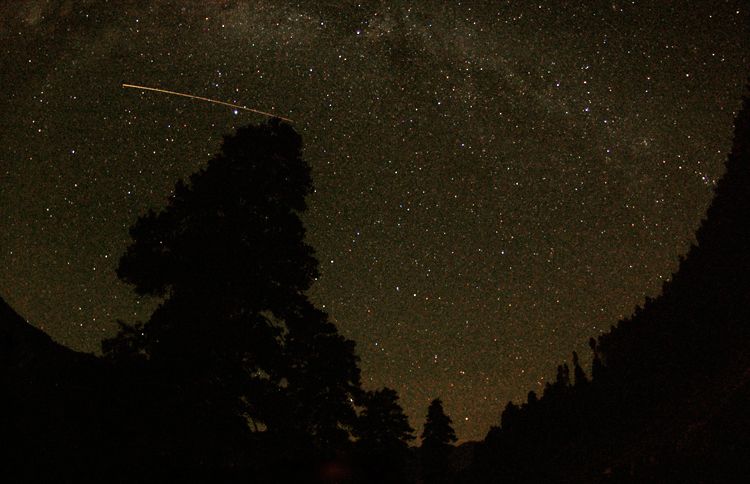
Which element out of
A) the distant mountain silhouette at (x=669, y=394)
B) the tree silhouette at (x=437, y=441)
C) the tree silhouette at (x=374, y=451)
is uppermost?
the tree silhouette at (x=374, y=451)

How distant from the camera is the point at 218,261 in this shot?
12.1 metres

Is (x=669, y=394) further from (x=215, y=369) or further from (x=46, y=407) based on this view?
(x=46, y=407)

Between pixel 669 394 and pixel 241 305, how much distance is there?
44615 millimetres

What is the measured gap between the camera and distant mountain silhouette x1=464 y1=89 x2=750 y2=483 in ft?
95.9

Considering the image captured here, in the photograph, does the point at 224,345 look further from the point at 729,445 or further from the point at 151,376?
the point at 729,445

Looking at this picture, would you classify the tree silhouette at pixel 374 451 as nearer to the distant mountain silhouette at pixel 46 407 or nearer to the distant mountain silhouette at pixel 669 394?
the distant mountain silhouette at pixel 46 407

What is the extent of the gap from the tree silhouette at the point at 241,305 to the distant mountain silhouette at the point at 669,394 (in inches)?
855

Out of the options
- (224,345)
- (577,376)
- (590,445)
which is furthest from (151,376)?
(577,376)

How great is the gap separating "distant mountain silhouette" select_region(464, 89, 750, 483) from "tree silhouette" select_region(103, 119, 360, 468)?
21.7m

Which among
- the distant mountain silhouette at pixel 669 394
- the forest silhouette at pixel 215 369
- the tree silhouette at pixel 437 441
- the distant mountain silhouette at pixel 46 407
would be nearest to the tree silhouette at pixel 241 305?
the forest silhouette at pixel 215 369

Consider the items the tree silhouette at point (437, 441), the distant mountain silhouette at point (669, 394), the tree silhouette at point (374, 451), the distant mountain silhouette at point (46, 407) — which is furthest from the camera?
the tree silhouette at point (437, 441)

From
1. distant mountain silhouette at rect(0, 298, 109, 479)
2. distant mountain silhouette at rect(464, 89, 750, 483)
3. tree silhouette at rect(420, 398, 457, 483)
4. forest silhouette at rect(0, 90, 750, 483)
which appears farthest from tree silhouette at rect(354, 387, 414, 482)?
tree silhouette at rect(420, 398, 457, 483)

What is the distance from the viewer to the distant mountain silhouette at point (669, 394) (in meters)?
29.2

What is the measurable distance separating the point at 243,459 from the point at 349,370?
3.00 meters
